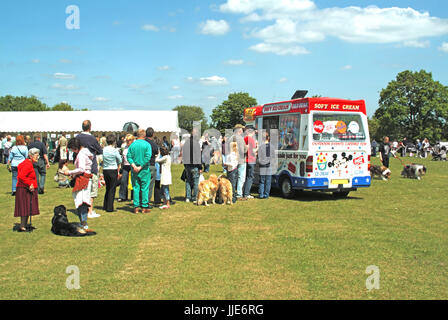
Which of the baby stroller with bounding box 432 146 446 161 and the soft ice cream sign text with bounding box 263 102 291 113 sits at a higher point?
the soft ice cream sign text with bounding box 263 102 291 113

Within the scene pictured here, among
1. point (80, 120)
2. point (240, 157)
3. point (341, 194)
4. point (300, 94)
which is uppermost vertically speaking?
point (80, 120)

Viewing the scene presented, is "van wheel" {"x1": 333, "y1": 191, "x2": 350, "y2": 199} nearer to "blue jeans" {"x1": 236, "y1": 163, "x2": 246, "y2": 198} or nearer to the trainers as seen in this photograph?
"blue jeans" {"x1": 236, "y1": 163, "x2": 246, "y2": 198}

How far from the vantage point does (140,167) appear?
391 inches

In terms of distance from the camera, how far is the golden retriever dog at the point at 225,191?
11.8 metres

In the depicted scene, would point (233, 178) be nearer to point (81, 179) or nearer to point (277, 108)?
point (277, 108)

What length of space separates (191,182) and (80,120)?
33631mm

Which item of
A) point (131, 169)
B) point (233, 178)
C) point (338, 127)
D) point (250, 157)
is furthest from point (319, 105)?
point (131, 169)

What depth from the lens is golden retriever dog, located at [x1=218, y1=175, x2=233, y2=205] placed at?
38.7 ft

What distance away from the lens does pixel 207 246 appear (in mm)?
7035

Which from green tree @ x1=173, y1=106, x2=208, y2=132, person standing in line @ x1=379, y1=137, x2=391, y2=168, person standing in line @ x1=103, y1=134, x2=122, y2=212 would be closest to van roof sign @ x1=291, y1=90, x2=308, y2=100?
person standing in line @ x1=103, y1=134, x2=122, y2=212

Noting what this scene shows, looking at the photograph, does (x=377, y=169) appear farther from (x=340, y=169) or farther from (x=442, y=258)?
(x=442, y=258)

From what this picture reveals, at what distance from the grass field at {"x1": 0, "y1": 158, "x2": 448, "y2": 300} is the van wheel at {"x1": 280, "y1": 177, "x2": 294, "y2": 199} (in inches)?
60.9

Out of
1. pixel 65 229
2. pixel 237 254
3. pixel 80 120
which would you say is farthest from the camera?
pixel 80 120

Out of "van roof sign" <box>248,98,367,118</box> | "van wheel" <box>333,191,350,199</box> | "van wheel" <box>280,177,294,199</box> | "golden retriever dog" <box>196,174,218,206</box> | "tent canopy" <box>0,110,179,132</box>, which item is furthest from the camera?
"tent canopy" <box>0,110,179,132</box>
